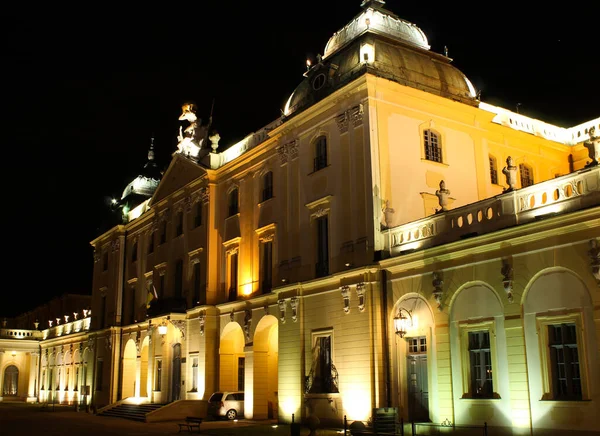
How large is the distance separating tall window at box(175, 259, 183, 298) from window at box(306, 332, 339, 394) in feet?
46.6

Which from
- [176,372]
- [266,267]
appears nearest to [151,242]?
[176,372]

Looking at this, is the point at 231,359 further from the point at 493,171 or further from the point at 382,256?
the point at 493,171

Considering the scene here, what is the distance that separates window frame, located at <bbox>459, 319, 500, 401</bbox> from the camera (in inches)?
818

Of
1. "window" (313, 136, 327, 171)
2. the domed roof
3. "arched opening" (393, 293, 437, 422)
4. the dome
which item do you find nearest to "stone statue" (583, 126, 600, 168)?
"arched opening" (393, 293, 437, 422)

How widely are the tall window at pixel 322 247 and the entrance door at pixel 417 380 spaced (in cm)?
524

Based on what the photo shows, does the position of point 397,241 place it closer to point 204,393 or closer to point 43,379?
point 204,393

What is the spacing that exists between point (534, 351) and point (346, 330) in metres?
7.94

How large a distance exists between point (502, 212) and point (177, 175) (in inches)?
956

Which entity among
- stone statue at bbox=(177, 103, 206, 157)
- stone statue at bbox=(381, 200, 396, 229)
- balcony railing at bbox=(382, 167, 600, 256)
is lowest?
balcony railing at bbox=(382, 167, 600, 256)

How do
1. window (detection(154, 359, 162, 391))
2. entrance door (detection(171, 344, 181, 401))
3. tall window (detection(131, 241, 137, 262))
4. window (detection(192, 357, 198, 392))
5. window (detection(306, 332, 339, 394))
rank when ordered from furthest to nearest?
tall window (detection(131, 241, 137, 262)) → window (detection(154, 359, 162, 391)) → entrance door (detection(171, 344, 181, 401)) → window (detection(192, 357, 198, 392)) → window (detection(306, 332, 339, 394))

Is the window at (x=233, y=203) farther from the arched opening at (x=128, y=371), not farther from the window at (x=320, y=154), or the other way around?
the arched opening at (x=128, y=371)

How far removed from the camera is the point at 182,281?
39.8 metres

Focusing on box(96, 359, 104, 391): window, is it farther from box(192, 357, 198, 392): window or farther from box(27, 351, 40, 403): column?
box(27, 351, 40, 403): column

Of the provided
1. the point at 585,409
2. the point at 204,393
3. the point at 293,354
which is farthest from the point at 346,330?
the point at 204,393
